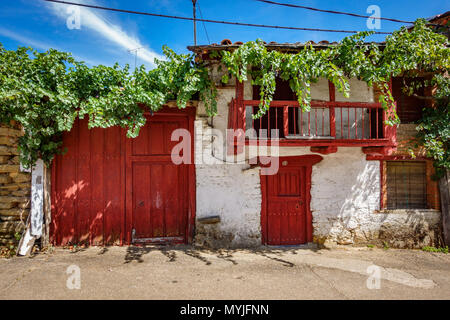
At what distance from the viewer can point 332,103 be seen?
5.33 m

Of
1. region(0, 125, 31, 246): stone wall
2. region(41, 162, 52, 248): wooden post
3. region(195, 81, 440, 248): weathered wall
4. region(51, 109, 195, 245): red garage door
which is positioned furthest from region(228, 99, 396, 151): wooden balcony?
region(0, 125, 31, 246): stone wall

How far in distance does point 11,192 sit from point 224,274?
479 cm

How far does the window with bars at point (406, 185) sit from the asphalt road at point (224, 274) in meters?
1.23

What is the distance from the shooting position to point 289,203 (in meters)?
5.89

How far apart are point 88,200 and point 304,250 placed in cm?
519

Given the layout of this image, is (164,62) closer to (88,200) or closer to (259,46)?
(259,46)

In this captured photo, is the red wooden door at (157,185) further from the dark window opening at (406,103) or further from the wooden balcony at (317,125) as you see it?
the dark window opening at (406,103)

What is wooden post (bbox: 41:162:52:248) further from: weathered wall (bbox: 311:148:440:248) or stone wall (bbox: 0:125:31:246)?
weathered wall (bbox: 311:148:440:248)

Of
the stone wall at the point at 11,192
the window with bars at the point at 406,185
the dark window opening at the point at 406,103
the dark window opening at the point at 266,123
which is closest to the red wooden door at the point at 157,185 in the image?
the dark window opening at the point at 266,123

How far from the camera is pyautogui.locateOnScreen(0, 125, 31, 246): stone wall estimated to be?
4.95 metres

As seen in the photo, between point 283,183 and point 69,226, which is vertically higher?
point 283,183

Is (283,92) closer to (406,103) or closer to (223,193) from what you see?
(223,193)

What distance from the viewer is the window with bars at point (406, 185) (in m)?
6.13
